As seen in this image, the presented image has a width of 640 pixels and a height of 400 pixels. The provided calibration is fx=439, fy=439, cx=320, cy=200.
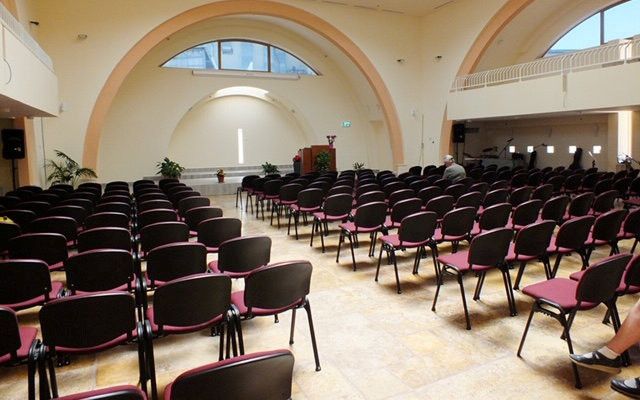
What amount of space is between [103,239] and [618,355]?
14.9 feet

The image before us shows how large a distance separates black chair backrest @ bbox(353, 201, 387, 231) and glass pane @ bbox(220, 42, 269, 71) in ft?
41.9

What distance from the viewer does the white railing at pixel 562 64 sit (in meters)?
10.4

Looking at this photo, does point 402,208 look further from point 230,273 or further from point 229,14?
point 229,14

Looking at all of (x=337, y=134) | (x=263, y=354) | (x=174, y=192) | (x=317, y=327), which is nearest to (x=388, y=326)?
(x=317, y=327)

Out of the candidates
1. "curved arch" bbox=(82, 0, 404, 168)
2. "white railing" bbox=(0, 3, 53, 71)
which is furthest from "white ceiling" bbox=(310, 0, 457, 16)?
"white railing" bbox=(0, 3, 53, 71)

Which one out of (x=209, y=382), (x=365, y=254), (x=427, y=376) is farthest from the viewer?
(x=365, y=254)

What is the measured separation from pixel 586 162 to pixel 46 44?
57.7ft

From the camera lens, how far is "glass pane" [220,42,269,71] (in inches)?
666

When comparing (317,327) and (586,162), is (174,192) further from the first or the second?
(586,162)

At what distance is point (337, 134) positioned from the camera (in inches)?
747

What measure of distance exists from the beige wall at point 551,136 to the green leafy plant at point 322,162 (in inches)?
285

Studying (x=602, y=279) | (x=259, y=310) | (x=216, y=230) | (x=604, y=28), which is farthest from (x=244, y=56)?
(x=602, y=279)

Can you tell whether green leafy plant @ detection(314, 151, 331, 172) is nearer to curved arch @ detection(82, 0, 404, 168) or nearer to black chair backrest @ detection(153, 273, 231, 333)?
curved arch @ detection(82, 0, 404, 168)

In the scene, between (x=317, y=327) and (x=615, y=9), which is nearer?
(x=317, y=327)
